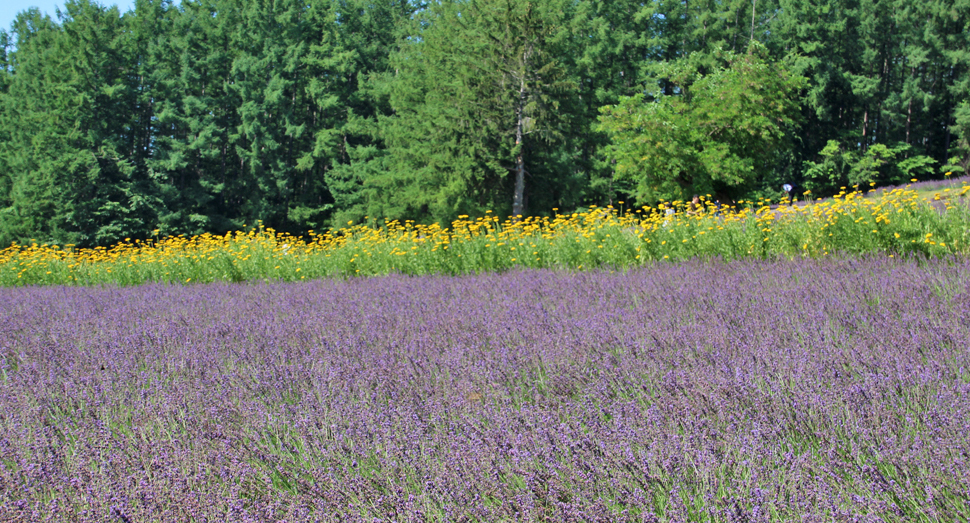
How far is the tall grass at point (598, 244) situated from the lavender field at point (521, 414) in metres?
2.65

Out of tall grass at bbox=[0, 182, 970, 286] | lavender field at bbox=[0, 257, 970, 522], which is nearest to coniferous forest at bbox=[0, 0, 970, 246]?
tall grass at bbox=[0, 182, 970, 286]

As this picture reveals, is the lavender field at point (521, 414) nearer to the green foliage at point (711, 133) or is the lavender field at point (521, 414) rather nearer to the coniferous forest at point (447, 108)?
the green foliage at point (711, 133)

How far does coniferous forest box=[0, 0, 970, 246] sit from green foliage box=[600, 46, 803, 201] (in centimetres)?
10

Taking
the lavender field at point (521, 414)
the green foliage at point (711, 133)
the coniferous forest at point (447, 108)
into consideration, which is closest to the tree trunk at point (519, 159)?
the coniferous forest at point (447, 108)

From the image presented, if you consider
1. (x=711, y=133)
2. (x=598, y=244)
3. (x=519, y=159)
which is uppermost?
(x=711, y=133)

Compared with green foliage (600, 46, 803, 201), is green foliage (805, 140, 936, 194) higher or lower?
lower

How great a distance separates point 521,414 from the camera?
2.25 m

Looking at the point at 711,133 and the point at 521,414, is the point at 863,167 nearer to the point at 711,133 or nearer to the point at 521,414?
the point at 711,133

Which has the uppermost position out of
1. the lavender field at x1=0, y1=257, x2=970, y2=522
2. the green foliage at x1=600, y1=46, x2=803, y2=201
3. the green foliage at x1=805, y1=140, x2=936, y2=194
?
the green foliage at x1=600, y1=46, x2=803, y2=201

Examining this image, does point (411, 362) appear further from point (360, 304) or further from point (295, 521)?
point (360, 304)

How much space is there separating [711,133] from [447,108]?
10237mm

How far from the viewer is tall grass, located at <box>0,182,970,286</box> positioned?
674cm

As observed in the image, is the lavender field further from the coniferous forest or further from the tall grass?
the coniferous forest

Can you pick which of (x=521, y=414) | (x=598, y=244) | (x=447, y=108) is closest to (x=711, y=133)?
(x=447, y=108)
